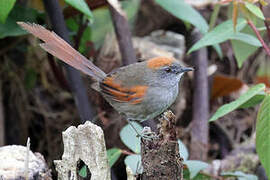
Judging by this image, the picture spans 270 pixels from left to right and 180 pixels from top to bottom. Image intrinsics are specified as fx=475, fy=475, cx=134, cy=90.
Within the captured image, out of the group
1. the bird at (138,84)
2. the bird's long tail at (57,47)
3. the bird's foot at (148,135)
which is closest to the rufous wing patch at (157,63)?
the bird at (138,84)

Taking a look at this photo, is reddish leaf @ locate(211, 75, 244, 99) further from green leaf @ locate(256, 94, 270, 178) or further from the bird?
green leaf @ locate(256, 94, 270, 178)

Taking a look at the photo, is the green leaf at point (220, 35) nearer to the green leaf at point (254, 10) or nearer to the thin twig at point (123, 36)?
the green leaf at point (254, 10)

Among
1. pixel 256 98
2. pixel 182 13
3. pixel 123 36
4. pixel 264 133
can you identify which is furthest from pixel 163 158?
pixel 123 36

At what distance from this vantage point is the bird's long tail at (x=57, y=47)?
215 cm

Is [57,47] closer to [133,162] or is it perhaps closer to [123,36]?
[133,162]

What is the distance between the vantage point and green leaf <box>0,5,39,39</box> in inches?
106

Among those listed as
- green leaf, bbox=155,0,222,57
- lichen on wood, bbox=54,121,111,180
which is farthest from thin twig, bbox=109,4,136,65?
lichen on wood, bbox=54,121,111,180

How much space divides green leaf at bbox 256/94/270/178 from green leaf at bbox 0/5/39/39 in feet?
4.61

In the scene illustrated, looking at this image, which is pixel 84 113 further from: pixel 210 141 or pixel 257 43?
pixel 210 141

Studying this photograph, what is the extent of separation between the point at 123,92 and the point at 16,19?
90 cm

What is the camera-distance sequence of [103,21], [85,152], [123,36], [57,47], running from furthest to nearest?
[103,21] < [123,36] < [57,47] < [85,152]

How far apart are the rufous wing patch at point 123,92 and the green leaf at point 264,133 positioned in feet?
2.07

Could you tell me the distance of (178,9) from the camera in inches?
112

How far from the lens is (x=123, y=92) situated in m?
2.46
